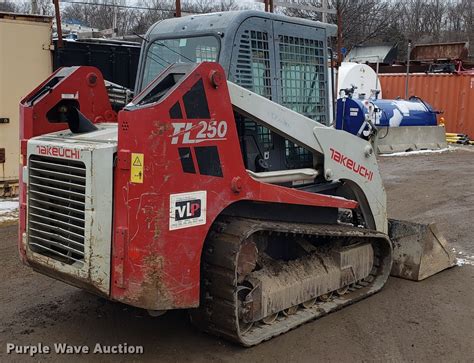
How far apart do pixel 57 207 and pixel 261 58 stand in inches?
70.9

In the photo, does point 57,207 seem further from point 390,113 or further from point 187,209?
point 390,113

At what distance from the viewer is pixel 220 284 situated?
3.75m

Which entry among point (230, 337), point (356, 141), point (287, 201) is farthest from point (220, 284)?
point (356, 141)

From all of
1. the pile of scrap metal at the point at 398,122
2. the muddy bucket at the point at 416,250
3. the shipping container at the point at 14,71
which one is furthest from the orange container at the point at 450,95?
the muddy bucket at the point at 416,250

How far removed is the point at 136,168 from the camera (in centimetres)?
332

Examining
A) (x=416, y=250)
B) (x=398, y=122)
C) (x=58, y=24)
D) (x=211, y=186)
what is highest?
(x=58, y=24)

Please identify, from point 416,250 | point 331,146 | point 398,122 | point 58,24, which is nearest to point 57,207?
point 331,146

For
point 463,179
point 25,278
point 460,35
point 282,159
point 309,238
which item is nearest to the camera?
point 282,159

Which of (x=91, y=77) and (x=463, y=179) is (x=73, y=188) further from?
(x=463, y=179)

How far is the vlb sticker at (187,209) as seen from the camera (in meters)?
3.44

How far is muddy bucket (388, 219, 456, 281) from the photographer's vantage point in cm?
551

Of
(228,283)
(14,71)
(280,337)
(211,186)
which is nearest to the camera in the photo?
(211,186)

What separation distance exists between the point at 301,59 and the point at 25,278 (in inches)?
125

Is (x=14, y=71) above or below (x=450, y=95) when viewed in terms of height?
below
